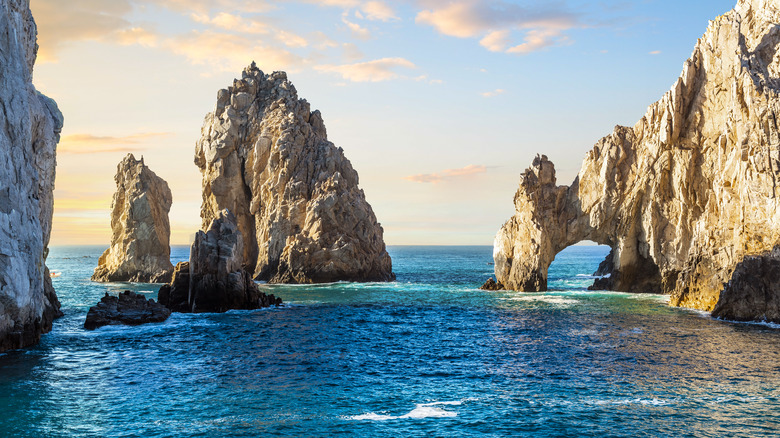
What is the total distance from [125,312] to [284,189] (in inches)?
1995

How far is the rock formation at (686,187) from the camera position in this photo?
177 feet

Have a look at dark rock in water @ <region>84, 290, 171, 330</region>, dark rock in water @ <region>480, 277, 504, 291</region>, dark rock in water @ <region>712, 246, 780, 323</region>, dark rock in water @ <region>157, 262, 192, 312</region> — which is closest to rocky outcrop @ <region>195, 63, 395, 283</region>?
dark rock in water @ <region>480, 277, 504, 291</region>

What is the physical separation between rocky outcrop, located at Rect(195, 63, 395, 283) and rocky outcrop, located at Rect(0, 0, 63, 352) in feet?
162

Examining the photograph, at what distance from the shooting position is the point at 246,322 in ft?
175

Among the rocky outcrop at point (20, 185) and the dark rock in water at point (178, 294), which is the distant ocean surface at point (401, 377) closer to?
the rocky outcrop at point (20, 185)

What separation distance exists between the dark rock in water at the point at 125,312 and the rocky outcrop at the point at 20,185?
388cm

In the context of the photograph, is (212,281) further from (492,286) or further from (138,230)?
(138,230)

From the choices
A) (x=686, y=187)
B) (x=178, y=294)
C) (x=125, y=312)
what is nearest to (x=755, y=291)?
(x=686, y=187)

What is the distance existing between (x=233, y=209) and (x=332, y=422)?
86565 millimetres

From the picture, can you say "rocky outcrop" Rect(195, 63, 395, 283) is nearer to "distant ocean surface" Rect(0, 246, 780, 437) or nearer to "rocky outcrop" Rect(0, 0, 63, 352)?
"distant ocean surface" Rect(0, 246, 780, 437)

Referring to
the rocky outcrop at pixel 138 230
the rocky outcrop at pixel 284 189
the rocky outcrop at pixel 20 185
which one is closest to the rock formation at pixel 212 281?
the rocky outcrop at pixel 20 185

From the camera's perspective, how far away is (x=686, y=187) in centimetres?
6750

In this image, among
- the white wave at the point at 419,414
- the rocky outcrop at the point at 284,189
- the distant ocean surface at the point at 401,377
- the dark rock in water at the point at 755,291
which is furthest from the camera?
the rocky outcrop at the point at 284,189

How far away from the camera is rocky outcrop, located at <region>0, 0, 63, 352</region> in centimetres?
3684
